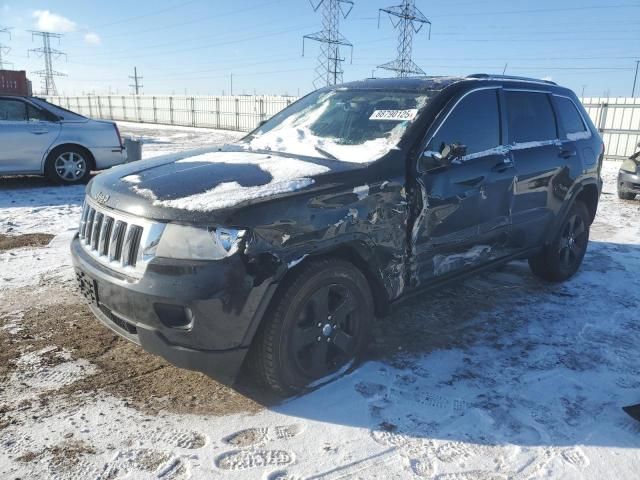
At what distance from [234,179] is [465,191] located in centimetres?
161

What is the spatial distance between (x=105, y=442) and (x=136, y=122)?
132ft

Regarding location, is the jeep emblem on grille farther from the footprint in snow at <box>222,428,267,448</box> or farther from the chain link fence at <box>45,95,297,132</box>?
the chain link fence at <box>45,95,297,132</box>

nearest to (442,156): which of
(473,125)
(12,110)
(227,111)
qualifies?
(473,125)

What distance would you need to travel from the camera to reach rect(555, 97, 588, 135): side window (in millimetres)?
4742

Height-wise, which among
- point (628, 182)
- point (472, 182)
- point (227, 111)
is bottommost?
point (628, 182)

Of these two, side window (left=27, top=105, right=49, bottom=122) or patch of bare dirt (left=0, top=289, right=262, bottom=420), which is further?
side window (left=27, top=105, right=49, bottom=122)

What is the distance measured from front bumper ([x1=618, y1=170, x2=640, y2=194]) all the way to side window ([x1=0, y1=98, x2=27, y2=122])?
10.5 m

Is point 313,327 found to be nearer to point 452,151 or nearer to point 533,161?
point 452,151

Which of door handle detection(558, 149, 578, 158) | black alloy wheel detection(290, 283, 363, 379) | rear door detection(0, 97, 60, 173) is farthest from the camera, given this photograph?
rear door detection(0, 97, 60, 173)

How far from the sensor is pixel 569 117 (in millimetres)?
4840

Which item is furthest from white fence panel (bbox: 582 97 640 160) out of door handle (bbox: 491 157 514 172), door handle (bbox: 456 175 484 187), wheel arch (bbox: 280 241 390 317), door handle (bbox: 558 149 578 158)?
wheel arch (bbox: 280 241 390 317)

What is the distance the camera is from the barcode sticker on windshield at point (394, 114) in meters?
3.41

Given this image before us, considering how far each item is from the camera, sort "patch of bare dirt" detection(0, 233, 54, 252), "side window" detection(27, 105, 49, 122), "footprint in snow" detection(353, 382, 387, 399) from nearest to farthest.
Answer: "footprint in snow" detection(353, 382, 387, 399)
"patch of bare dirt" detection(0, 233, 54, 252)
"side window" detection(27, 105, 49, 122)

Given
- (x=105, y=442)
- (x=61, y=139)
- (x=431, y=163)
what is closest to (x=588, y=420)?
(x=431, y=163)
